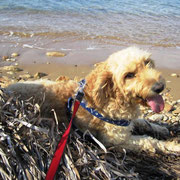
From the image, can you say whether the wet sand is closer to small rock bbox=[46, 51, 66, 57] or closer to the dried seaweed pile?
small rock bbox=[46, 51, 66, 57]

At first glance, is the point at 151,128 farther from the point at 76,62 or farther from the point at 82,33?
the point at 82,33

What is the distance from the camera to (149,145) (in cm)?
319

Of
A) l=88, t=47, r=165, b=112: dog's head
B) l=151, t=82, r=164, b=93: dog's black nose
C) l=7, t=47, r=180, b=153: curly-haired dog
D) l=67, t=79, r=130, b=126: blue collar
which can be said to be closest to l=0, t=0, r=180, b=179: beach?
l=7, t=47, r=180, b=153: curly-haired dog

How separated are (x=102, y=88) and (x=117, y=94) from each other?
0.25 metres

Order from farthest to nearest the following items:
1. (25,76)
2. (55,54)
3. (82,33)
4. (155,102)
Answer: (82,33) < (55,54) < (25,76) < (155,102)

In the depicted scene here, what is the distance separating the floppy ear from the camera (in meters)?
2.84

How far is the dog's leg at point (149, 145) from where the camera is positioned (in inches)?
125

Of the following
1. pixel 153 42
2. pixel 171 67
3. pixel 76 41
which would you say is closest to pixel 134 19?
pixel 153 42

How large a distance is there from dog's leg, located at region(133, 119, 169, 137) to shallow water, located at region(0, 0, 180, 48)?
5.42 m

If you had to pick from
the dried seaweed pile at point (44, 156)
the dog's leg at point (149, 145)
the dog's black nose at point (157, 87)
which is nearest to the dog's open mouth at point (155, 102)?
the dog's black nose at point (157, 87)

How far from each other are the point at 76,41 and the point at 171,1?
1132cm

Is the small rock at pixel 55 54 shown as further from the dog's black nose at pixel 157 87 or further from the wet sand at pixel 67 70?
the dog's black nose at pixel 157 87

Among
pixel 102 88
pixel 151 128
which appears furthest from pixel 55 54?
pixel 102 88

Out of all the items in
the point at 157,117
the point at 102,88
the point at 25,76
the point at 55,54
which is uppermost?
the point at 102,88
